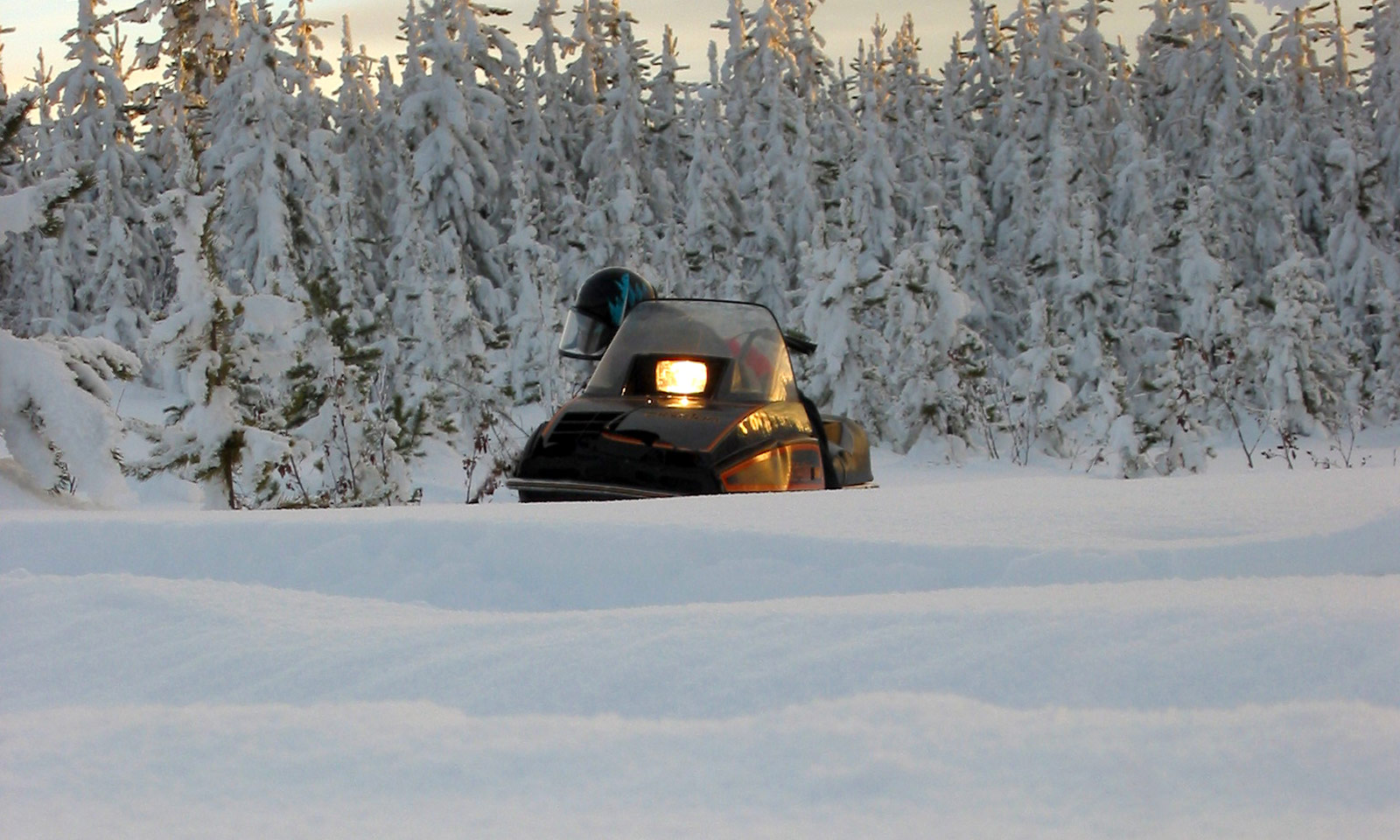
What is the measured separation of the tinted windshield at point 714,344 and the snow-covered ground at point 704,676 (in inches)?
108

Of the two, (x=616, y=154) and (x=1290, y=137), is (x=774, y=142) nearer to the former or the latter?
(x=616, y=154)

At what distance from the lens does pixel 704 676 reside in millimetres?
1992

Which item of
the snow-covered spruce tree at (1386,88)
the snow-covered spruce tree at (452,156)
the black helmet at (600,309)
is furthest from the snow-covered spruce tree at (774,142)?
the black helmet at (600,309)

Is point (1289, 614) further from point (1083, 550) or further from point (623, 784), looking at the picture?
point (623, 784)

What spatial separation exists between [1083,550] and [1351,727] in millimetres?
1170

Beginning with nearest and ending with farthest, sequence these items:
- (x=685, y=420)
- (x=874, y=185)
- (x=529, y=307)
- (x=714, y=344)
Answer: (x=685, y=420) < (x=714, y=344) < (x=529, y=307) < (x=874, y=185)

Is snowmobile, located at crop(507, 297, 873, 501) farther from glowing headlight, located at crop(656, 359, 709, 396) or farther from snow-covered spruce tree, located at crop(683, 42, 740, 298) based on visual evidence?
snow-covered spruce tree, located at crop(683, 42, 740, 298)

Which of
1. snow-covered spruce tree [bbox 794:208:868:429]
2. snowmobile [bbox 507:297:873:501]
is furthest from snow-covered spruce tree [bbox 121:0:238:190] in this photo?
snowmobile [bbox 507:297:873:501]

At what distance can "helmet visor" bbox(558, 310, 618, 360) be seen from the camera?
675 centimetres

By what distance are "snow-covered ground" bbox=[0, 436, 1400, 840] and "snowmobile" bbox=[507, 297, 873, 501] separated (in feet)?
6.44

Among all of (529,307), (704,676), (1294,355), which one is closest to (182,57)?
(529,307)

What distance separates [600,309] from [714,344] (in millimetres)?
919

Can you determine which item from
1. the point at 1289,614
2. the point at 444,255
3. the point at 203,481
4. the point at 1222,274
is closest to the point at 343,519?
the point at 1289,614

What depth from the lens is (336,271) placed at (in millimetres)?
25516
